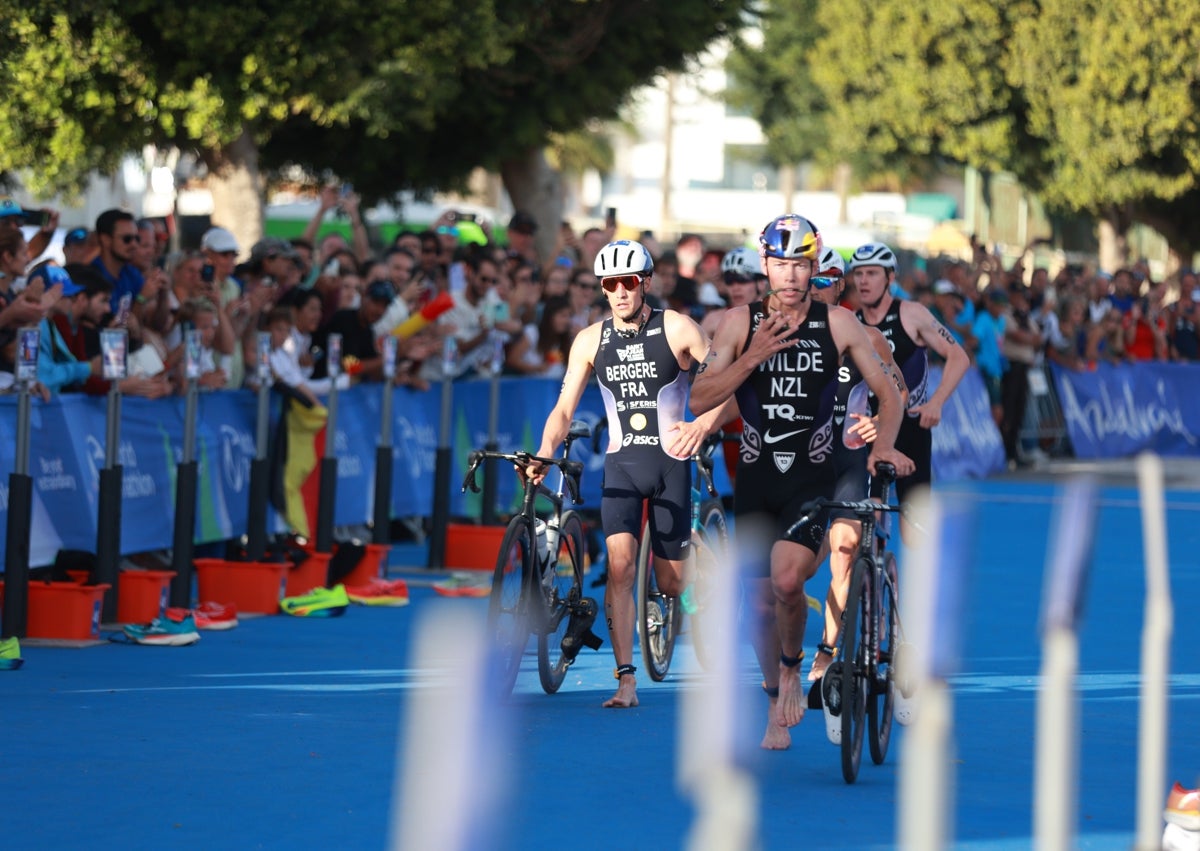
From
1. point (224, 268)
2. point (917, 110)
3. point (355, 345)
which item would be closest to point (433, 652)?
point (224, 268)

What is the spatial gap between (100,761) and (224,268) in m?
5.89

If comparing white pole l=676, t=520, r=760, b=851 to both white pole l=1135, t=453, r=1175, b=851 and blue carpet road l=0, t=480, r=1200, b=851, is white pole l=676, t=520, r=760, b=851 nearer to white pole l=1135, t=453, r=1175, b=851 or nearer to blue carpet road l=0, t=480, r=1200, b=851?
white pole l=1135, t=453, r=1175, b=851

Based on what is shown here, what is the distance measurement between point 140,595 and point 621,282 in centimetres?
363

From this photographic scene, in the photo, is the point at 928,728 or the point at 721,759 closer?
the point at 721,759

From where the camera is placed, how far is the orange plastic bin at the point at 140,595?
1129 cm

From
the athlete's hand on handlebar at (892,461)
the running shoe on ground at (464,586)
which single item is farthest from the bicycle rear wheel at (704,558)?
the running shoe on ground at (464,586)

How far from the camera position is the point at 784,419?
27.1 feet

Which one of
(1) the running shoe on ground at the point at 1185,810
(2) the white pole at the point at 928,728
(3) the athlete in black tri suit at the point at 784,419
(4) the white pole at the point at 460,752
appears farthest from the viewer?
(3) the athlete in black tri suit at the point at 784,419

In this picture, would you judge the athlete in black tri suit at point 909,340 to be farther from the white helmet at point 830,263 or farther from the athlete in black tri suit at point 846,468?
the athlete in black tri suit at point 846,468

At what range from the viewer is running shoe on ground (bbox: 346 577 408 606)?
1297cm

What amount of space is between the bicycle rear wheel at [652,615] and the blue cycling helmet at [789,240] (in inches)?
86.2

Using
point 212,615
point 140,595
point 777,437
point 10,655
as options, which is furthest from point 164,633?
point 777,437

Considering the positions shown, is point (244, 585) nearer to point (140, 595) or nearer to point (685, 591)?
point (140, 595)

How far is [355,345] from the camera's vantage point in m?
14.5
